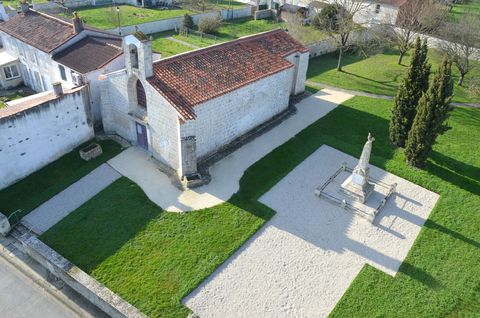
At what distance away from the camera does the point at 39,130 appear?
24.1 meters

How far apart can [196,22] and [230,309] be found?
4589 cm

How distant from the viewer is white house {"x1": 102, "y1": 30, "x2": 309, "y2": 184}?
2317 cm

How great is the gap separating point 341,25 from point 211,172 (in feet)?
80.2

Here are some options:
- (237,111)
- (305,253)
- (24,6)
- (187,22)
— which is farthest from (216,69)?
(187,22)

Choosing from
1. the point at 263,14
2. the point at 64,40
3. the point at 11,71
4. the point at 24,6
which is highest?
the point at 24,6

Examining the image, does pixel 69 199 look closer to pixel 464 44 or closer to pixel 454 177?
pixel 454 177

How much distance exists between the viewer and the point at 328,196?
926 inches

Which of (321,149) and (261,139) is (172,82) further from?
(321,149)

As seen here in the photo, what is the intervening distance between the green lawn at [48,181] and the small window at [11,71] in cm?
1367

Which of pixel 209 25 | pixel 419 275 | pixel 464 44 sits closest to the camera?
pixel 419 275

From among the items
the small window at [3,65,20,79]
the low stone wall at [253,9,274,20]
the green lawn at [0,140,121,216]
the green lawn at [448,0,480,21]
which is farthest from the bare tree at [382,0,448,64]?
the small window at [3,65,20,79]

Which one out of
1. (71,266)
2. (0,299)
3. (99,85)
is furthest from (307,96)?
(0,299)

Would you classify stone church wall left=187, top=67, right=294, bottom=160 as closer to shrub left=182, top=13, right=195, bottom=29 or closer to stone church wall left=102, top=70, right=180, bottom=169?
→ stone church wall left=102, top=70, right=180, bottom=169

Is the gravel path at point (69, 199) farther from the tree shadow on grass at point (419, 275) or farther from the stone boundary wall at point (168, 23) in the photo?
the stone boundary wall at point (168, 23)
